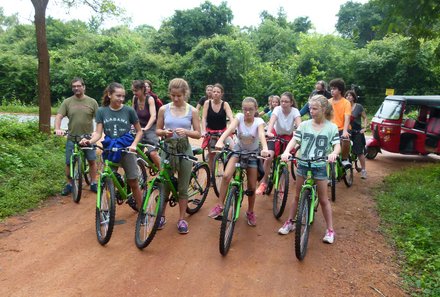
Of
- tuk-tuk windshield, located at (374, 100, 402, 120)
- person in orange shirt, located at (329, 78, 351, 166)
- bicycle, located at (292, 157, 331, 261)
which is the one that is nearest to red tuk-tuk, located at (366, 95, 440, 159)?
tuk-tuk windshield, located at (374, 100, 402, 120)

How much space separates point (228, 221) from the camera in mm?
4492

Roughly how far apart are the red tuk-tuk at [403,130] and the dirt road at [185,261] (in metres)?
6.05

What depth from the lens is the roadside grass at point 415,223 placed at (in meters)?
4.18

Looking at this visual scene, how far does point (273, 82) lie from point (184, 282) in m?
19.8

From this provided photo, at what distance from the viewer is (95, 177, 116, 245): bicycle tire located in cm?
446

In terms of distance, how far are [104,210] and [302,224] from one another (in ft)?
7.91

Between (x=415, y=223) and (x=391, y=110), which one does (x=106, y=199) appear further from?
(x=391, y=110)

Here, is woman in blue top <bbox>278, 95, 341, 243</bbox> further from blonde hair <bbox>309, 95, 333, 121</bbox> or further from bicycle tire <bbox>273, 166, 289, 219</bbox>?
bicycle tire <bbox>273, 166, 289, 219</bbox>

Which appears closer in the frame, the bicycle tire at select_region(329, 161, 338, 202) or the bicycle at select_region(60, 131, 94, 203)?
the bicycle at select_region(60, 131, 94, 203)

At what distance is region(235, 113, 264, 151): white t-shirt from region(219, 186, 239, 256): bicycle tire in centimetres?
72

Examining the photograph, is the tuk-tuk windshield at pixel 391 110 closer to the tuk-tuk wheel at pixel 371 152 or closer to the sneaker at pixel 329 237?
the tuk-tuk wheel at pixel 371 152

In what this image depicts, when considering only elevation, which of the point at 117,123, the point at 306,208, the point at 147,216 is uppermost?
the point at 117,123

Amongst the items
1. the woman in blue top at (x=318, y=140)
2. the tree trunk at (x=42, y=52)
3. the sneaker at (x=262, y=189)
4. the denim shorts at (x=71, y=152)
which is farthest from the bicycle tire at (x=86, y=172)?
the tree trunk at (x=42, y=52)

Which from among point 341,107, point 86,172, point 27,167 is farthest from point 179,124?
point 27,167
